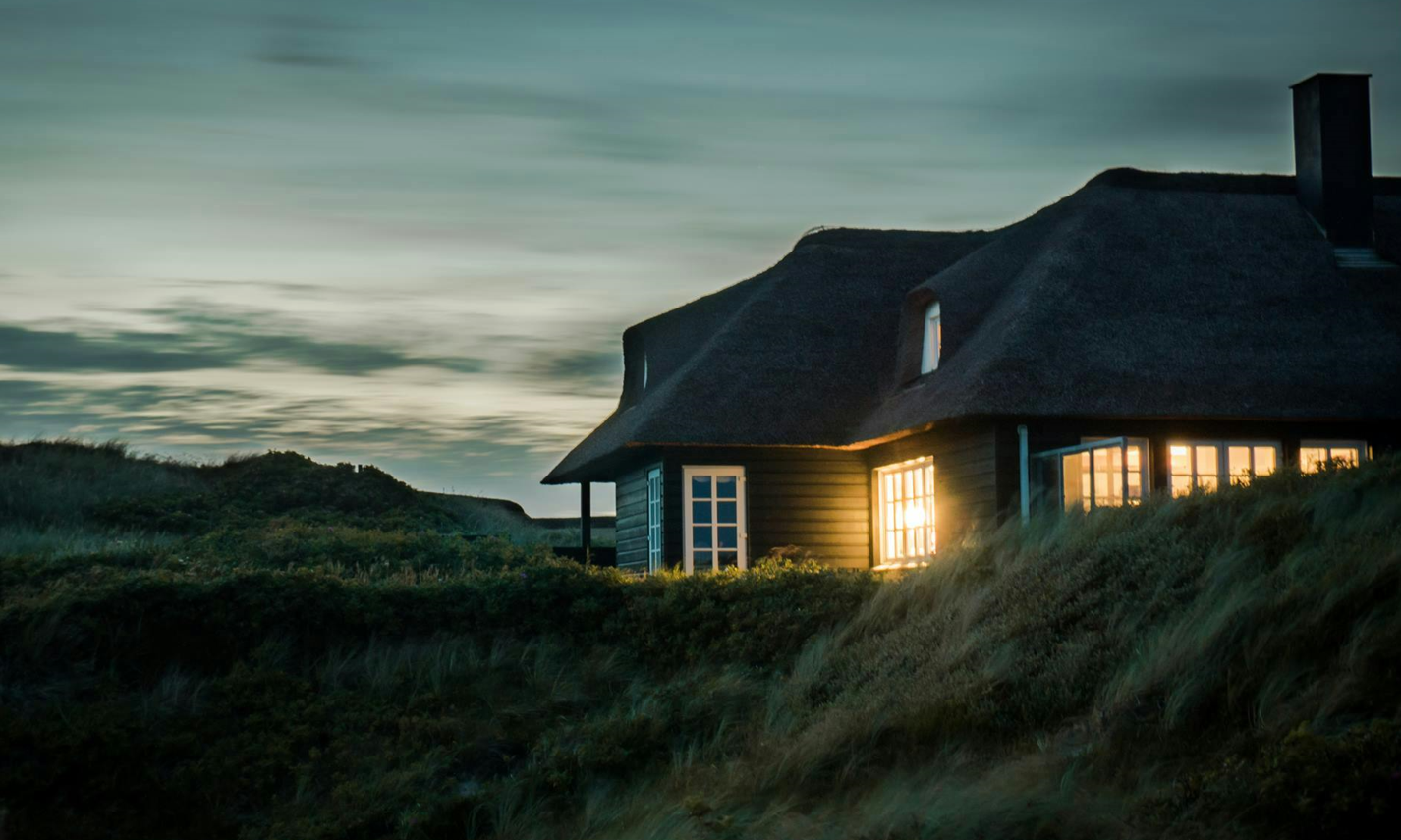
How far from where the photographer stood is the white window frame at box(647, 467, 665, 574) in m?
22.8

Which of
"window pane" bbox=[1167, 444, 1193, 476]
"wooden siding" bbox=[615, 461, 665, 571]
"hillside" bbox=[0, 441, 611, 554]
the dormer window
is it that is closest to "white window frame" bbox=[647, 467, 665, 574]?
"wooden siding" bbox=[615, 461, 665, 571]

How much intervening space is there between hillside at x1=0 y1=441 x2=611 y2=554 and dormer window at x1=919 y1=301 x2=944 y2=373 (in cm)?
1120

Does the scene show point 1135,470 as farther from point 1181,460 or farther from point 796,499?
point 796,499

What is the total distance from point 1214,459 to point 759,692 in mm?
8132

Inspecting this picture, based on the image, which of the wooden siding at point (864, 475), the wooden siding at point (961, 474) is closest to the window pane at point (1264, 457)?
the wooden siding at point (864, 475)

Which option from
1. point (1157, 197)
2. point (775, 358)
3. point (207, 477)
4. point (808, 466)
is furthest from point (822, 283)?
point (207, 477)

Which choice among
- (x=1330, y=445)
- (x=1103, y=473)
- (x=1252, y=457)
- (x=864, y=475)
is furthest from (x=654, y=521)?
(x=1330, y=445)

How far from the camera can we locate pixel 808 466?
22.1m

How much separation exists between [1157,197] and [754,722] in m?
13.0

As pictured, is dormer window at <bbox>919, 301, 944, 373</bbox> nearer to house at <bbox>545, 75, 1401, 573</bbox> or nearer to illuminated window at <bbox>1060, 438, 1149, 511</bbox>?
house at <bbox>545, 75, 1401, 573</bbox>

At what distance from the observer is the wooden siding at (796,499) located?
2180cm

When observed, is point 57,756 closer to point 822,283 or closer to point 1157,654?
point 1157,654

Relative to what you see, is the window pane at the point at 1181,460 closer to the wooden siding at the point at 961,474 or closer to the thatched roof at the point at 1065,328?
the thatched roof at the point at 1065,328

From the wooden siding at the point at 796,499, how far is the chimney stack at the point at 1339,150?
834cm
